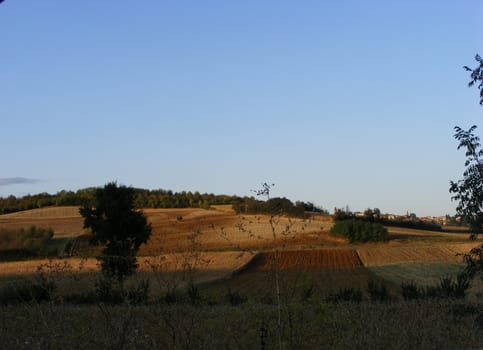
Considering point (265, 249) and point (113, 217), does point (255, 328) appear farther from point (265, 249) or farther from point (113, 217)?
point (265, 249)

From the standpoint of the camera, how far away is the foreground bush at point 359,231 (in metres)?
60.2

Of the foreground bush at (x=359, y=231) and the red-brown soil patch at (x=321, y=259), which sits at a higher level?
the foreground bush at (x=359, y=231)

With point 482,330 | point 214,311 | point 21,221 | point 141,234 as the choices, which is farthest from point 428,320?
point 21,221

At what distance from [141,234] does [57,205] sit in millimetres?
62499

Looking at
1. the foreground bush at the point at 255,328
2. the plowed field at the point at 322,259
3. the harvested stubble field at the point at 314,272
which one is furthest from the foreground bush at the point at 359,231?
the foreground bush at the point at 255,328

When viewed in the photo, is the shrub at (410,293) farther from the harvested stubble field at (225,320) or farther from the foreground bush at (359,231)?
the foreground bush at (359,231)

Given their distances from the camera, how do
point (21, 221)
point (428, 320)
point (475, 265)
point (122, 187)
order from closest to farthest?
1. point (475, 265)
2. point (428, 320)
3. point (122, 187)
4. point (21, 221)

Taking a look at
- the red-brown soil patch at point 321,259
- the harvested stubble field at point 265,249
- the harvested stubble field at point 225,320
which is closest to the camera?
the harvested stubble field at point 225,320

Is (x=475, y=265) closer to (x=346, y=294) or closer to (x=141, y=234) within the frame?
(x=346, y=294)

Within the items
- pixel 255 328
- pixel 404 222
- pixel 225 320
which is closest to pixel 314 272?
pixel 225 320

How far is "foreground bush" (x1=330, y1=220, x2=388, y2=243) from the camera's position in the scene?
60156mm

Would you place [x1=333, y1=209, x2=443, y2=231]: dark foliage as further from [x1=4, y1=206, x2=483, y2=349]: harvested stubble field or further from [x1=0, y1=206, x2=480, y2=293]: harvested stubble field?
[x1=4, y1=206, x2=483, y2=349]: harvested stubble field

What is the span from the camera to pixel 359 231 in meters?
60.7

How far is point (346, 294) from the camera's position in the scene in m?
17.5
